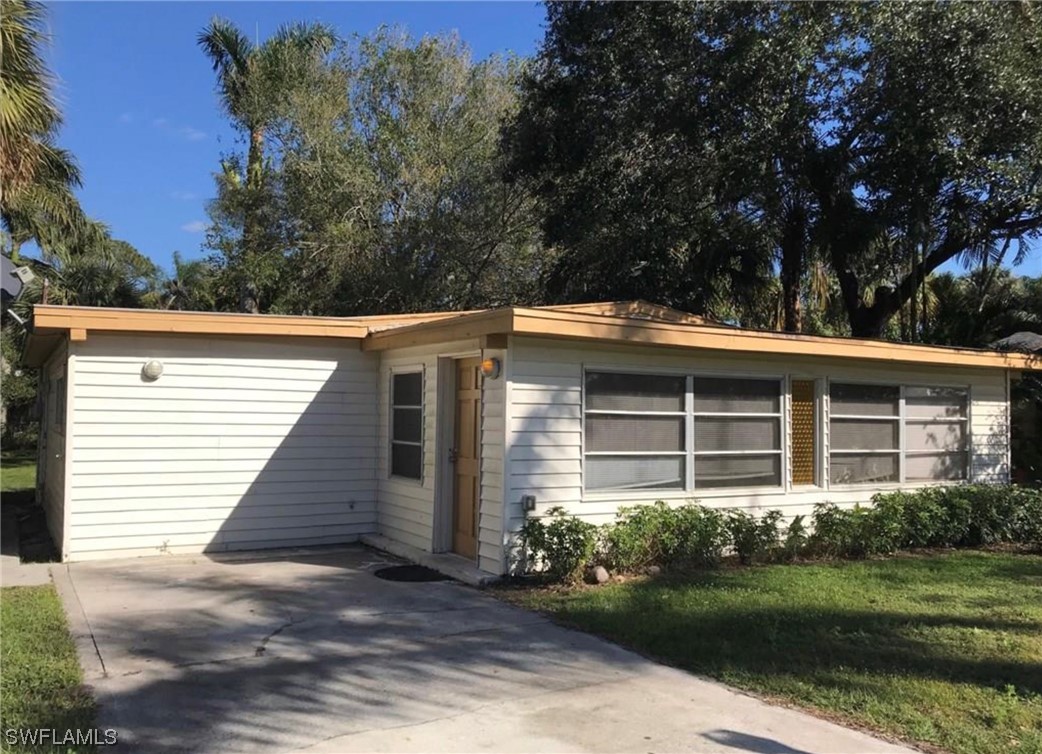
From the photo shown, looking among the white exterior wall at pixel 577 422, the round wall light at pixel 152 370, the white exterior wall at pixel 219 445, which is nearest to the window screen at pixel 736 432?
the white exterior wall at pixel 577 422

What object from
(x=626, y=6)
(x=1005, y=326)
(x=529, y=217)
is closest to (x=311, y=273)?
(x=529, y=217)

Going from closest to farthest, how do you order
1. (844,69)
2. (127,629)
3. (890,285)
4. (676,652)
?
(676,652), (127,629), (844,69), (890,285)

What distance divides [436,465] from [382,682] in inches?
158

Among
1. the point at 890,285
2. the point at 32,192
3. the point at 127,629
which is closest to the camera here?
the point at 127,629

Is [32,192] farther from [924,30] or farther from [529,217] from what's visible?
[924,30]

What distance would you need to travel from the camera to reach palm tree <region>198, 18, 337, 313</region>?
20.2 metres

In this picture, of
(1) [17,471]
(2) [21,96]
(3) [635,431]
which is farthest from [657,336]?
(1) [17,471]

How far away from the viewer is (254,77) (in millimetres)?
20609

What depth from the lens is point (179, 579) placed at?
316 inches

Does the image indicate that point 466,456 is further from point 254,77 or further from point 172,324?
point 254,77

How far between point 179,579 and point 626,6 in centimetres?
1115

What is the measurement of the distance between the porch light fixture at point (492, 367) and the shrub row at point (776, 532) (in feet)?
4.70

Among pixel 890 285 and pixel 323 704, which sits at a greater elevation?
pixel 890 285

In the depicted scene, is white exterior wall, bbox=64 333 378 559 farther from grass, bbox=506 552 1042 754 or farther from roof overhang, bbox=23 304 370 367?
grass, bbox=506 552 1042 754
